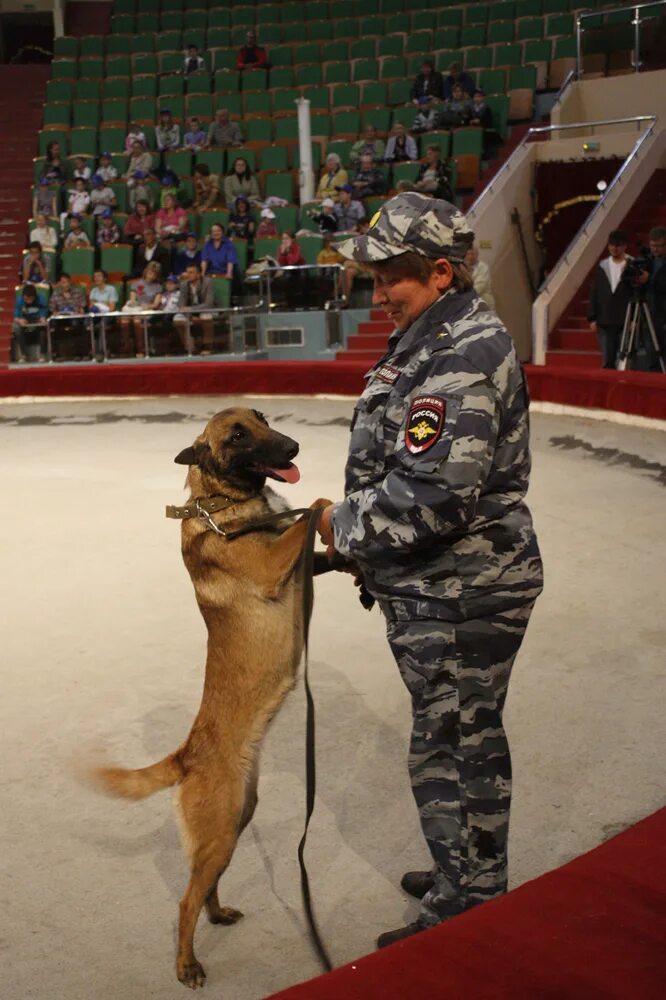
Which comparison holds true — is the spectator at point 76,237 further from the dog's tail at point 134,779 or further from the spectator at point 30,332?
the dog's tail at point 134,779

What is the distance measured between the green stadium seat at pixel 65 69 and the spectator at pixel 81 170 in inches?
158

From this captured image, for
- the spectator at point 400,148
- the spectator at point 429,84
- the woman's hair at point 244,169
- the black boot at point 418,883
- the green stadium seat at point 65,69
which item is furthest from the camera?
the green stadium seat at point 65,69

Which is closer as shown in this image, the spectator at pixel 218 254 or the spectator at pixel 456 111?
the spectator at pixel 218 254

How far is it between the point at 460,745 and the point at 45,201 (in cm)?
1565

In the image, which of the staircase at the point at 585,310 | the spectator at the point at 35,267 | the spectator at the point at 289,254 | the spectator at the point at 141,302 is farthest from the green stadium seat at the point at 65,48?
the staircase at the point at 585,310

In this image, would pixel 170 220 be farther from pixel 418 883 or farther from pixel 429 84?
pixel 418 883

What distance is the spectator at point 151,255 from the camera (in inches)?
563

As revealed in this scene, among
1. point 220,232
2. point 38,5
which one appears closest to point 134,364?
point 220,232

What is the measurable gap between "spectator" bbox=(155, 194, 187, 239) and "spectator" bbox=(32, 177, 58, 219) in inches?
84.5

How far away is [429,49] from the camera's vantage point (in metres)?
17.5

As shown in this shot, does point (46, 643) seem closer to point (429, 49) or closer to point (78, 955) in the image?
point (78, 955)

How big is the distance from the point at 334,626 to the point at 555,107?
38.8 feet

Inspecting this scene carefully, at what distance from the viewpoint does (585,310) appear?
13.3 meters

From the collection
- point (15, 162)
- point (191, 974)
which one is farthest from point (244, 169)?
point (191, 974)
